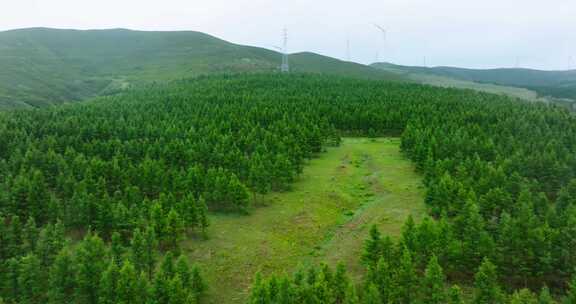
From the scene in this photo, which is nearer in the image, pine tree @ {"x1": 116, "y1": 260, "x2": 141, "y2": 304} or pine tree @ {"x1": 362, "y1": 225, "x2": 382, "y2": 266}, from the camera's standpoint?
pine tree @ {"x1": 116, "y1": 260, "x2": 141, "y2": 304}

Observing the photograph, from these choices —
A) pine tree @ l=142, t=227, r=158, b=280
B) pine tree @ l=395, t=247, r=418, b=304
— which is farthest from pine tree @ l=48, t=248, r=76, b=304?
pine tree @ l=395, t=247, r=418, b=304

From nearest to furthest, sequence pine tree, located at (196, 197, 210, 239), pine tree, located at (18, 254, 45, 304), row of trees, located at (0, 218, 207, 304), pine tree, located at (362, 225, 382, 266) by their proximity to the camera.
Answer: row of trees, located at (0, 218, 207, 304) < pine tree, located at (18, 254, 45, 304) < pine tree, located at (362, 225, 382, 266) < pine tree, located at (196, 197, 210, 239)

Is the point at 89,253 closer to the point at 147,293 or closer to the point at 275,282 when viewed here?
the point at 147,293

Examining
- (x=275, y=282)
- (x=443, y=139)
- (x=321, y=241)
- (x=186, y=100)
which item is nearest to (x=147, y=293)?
(x=275, y=282)

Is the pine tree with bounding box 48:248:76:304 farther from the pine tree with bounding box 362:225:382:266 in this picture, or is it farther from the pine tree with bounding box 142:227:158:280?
the pine tree with bounding box 362:225:382:266

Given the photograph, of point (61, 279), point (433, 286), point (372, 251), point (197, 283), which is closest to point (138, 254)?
point (61, 279)

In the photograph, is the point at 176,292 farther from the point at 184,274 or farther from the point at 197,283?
the point at 197,283
